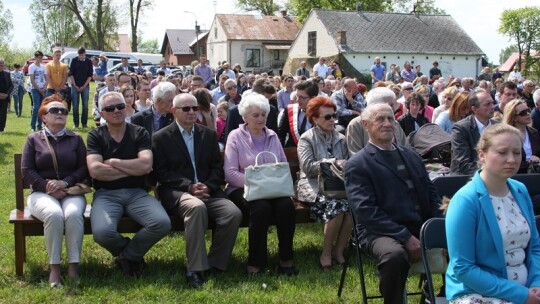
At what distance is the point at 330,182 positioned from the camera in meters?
5.62

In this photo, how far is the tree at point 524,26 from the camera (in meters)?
82.0

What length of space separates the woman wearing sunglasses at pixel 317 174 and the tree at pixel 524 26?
8191 cm

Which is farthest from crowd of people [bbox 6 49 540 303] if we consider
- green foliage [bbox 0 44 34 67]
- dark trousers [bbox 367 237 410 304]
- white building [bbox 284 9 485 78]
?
green foliage [bbox 0 44 34 67]

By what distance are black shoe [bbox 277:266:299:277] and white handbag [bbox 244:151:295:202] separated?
67cm

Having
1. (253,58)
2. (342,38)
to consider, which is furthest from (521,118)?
(253,58)

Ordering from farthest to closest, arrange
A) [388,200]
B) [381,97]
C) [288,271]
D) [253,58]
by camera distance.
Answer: [253,58] → [381,97] → [288,271] → [388,200]

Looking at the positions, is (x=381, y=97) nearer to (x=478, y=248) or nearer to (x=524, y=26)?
(x=478, y=248)

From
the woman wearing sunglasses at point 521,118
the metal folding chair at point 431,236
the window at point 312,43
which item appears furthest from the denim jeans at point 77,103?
the window at point 312,43

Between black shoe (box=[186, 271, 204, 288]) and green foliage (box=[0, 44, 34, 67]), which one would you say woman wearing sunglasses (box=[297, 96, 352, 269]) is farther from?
green foliage (box=[0, 44, 34, 67])

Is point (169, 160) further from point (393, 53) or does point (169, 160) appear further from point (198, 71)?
point (393, 53)

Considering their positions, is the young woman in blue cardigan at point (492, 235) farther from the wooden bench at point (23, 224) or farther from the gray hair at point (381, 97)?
the gray hair at point (381, 97)

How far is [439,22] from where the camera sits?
56469mm

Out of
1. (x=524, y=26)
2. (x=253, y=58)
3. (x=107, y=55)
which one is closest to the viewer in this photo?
(x=107, y=55)

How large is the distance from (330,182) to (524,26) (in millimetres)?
85290
